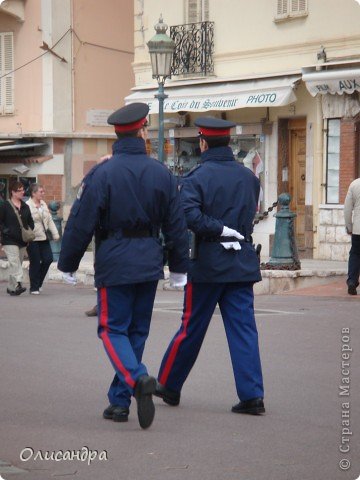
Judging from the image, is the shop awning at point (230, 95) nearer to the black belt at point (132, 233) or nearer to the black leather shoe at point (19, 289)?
the black leather shoe at point (19, 289)

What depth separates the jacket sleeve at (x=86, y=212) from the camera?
7.72 m

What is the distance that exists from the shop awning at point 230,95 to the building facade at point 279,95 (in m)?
0.02

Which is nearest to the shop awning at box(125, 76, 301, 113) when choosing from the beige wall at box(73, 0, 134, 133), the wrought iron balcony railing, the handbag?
the wrought iron balcony railing

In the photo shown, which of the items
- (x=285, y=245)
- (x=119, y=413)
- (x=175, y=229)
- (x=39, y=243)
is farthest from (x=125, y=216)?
(x=285, y=245)

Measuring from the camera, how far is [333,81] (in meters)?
22.6

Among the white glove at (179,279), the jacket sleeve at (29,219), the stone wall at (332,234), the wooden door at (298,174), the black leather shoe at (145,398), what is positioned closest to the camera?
the black leather shoe at (145,398)

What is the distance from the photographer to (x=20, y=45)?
31.5 m

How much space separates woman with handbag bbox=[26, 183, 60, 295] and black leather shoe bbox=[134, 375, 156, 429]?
11052 mm

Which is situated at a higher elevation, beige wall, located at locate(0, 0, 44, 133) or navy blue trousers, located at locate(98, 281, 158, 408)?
beige wall, located at locate(0, 0, 44, 133)

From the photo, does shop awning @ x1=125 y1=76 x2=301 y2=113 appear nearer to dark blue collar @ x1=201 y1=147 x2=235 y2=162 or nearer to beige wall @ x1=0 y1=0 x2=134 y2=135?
beige wall @ x1=0 y1=0 x2=134 y2=135

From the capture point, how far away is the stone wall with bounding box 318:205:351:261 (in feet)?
75.7

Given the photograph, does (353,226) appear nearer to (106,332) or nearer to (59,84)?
(106,332)

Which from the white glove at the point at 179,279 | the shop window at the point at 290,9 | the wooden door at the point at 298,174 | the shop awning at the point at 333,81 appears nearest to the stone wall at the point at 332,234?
the wooden door at the point at 298,174

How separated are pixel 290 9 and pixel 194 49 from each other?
101 inches
